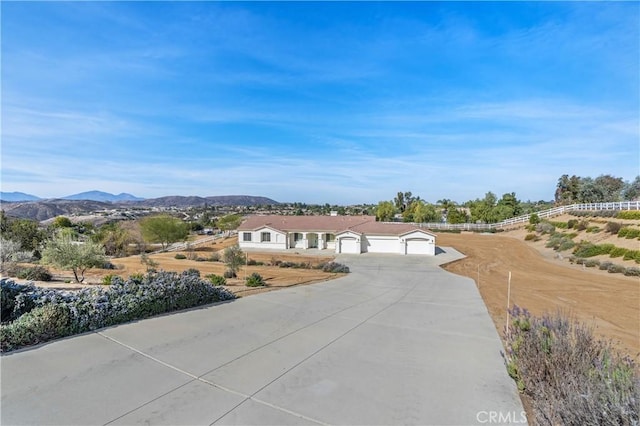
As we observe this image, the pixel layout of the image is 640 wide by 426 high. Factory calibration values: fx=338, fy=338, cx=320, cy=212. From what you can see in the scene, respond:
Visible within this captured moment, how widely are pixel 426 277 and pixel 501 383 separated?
1582 cm

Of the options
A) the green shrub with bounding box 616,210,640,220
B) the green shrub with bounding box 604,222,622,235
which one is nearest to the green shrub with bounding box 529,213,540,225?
the green shrub with bounding box 616,210,640,220

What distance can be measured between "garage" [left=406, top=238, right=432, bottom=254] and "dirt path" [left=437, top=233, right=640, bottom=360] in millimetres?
4060

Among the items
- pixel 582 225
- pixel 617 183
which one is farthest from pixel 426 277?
pixel 617 183

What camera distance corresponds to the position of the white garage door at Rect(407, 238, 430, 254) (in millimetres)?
34812

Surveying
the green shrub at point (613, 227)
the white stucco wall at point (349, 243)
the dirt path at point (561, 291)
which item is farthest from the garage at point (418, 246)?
the green shrub at point (613, 227)

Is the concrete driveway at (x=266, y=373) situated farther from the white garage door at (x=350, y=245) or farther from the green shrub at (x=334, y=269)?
the white garage door at (x=350, y=245)

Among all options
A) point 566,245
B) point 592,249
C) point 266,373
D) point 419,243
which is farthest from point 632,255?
point 266,373

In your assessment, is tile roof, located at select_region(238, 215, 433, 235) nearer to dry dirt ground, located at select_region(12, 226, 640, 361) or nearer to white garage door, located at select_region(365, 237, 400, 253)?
white garage door, located at select_region(365, 237, 400, 253)

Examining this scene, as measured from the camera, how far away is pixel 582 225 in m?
39.5

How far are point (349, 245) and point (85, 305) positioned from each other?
29606 millimetres

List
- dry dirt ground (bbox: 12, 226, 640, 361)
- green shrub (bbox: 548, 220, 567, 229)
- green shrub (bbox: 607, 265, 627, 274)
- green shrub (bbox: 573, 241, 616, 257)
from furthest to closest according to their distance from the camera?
green shrub (bbox: 548, 220, 567, 229)
green shrub (bbox: 573, 241, 616, 257)
green shrub (bbox: 607, 265, 627, 274)
dry dirt ground (bbox: 12, 226, 640, 361)

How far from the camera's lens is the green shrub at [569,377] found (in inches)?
149

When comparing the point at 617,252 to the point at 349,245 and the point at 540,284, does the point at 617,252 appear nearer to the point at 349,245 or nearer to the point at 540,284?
the point at 540,284

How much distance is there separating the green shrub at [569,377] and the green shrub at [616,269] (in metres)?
22.7
